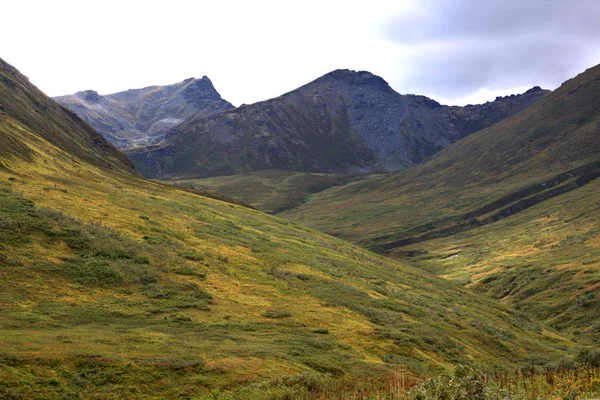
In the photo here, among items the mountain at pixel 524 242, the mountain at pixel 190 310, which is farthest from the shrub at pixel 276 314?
the mountain at pixel 524 242

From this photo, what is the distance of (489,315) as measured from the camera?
6462cm

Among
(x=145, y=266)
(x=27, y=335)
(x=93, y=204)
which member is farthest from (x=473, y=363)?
(x=93, y=204)

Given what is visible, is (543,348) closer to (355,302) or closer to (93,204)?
(355,302)

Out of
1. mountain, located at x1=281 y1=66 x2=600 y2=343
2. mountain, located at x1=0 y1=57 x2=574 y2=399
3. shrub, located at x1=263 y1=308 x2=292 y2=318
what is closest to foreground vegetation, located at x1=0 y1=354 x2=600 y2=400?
mountain, located at x1=0 y1=57 x2=574 y2=399

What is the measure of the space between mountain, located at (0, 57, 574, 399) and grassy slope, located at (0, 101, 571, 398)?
130 mm

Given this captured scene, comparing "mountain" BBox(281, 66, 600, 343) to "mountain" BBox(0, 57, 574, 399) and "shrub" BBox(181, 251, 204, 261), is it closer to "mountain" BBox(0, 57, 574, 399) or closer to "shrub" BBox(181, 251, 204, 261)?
"mountain" BBox(0, 57, 574, 399)

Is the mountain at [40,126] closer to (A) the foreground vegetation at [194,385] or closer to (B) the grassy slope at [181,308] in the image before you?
(B) the grassy slope at [181,308]

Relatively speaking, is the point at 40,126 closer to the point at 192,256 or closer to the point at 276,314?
the point at 192,256

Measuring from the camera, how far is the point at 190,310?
35500mm

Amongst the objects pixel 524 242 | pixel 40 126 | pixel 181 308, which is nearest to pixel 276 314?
pixel 181 308

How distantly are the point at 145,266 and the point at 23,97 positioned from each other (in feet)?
315

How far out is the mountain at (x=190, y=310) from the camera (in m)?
22.5

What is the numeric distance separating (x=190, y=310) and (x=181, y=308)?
28.7 inches

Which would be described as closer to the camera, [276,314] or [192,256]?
[276,314]
